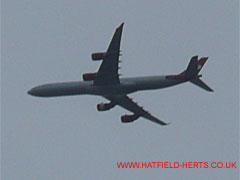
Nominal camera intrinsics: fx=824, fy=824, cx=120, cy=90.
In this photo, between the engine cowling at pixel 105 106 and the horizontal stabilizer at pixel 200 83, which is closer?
the horizontal stabilizer at pixel 200 83

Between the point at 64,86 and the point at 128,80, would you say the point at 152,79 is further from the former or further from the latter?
the point at 64,86

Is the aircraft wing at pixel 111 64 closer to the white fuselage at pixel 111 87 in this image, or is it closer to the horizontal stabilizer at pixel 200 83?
the white fuselage at pixel 111 87

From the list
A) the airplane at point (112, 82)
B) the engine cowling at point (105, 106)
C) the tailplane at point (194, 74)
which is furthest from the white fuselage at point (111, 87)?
the engine cowling at point (105, 106)

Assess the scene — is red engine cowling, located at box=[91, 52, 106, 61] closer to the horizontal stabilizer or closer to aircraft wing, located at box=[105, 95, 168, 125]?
aircraft wing, located at box=[105, 95, 168, 125]

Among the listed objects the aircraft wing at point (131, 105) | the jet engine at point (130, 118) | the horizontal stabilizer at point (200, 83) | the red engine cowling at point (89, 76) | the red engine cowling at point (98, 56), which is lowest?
the jet engine at point (130, 118)

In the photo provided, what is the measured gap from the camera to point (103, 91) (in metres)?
82.1

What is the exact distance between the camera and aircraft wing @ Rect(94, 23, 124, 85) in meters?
75.6

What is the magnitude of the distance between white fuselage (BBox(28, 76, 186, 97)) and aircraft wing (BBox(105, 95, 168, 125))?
3108 millimetres

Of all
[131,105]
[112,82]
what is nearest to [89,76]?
[112,82]

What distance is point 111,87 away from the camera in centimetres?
8162

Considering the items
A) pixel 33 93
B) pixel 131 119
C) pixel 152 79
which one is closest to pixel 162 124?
pixel 131 119

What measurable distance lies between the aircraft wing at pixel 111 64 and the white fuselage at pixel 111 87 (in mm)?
857

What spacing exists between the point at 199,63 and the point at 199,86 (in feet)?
9.59

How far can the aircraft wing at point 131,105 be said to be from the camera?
3386 inches
